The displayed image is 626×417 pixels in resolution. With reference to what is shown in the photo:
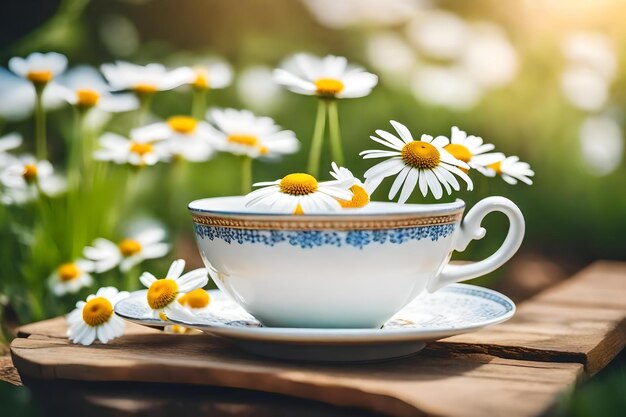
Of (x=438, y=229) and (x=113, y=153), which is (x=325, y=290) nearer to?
(x=438, y=229)

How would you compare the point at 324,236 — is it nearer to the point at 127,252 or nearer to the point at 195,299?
the point at 195,299

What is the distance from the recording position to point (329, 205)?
1.98 feet

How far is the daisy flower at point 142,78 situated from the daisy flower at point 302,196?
1.19ft

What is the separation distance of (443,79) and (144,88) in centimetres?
81

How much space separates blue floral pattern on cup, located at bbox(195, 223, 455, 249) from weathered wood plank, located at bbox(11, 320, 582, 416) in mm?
82

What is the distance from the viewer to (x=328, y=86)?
792 mm

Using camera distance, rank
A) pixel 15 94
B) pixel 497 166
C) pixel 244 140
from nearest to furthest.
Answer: pixel 497 166, pixel 244 140, pixel 15 94

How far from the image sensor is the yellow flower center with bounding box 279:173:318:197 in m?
0.61

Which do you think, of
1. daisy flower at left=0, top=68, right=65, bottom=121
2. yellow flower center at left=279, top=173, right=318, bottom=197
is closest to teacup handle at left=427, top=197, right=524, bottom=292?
yellow flower center at left=279, top=173, right=318, bottom=197

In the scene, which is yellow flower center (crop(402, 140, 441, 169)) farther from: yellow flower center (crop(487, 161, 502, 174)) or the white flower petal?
yellow flower center (crop(487, 161, 502, 174))

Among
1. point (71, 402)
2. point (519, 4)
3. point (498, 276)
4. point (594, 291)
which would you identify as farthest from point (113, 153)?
point (519, 4)

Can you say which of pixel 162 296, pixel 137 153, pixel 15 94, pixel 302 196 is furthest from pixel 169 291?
pixel 15 94

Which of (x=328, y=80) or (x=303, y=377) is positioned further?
(x=328, y=80)

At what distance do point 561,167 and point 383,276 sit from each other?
1.11 m
